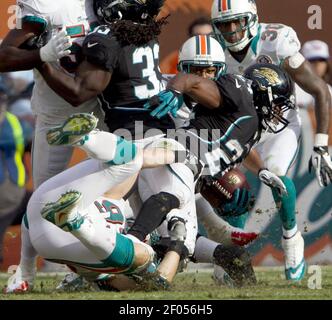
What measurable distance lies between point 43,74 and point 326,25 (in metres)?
2.82

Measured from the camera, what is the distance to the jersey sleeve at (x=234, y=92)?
18.4 feet

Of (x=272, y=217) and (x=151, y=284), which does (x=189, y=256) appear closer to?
(x=151, y=284)

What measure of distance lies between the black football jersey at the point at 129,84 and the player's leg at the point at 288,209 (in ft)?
2.76

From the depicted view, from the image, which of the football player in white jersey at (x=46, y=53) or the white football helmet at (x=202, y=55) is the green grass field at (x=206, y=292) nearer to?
the football player in white jersey at (x=46, y=53)

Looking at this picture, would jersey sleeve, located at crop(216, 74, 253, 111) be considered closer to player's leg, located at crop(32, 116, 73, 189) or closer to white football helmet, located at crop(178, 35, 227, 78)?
white football helmet, located at crop(178, 35, 227, 78)

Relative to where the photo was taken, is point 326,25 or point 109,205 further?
point 326,25

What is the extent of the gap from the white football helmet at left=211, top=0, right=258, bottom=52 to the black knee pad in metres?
1.51

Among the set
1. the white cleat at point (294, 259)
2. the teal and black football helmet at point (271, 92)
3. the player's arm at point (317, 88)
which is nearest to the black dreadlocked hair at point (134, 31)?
the teal and black football helmet at point (271, 92)

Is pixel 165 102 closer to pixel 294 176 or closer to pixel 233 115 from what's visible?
pixel 233 115

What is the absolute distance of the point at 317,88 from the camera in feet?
21.8

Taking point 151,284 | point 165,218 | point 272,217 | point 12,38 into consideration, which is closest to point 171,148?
point 165,218

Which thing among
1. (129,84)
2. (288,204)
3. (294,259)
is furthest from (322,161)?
(129,84)
